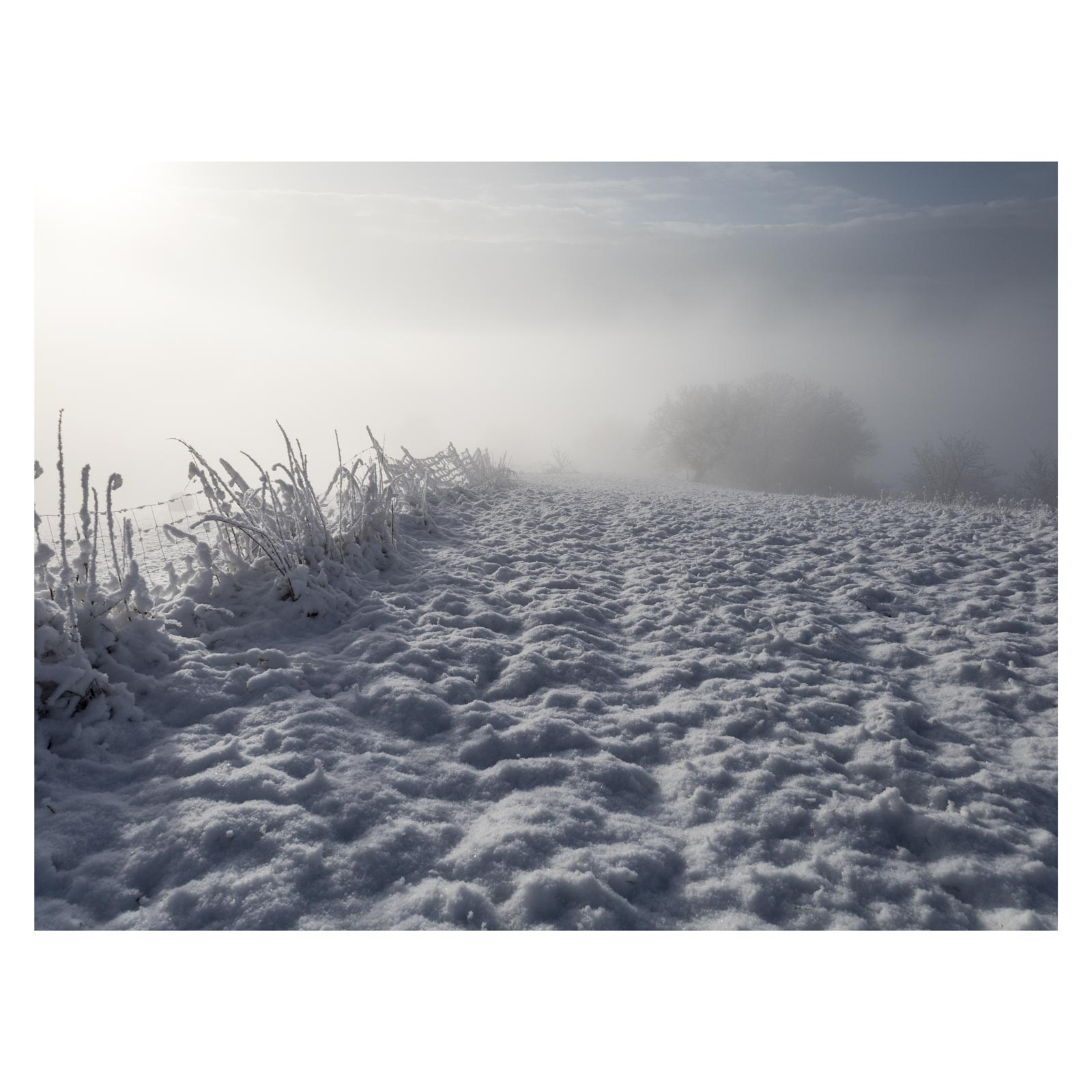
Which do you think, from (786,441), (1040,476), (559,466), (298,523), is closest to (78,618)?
(298,523)

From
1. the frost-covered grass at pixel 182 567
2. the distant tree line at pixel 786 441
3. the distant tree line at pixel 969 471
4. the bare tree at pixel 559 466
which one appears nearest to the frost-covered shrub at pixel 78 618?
the frost-covered grass at pixel 182 567

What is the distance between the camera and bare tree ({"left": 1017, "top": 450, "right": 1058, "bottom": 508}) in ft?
105

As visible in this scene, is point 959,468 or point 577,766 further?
point 959,468

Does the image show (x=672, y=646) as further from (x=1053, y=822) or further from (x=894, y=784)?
(x=1053, y=822)

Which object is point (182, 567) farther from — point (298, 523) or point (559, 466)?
point (559, 466)

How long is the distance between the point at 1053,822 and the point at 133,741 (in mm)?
3816

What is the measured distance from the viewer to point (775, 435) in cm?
3622

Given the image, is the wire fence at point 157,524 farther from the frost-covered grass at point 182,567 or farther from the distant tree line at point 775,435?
the distant tree line at point 775,435

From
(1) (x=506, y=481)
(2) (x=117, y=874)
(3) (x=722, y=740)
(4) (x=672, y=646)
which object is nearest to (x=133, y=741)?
(2) (x=117, y=874)

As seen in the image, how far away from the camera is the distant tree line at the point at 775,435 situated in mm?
35188

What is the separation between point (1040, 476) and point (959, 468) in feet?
17.1

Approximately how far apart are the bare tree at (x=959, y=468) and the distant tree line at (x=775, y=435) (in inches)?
142

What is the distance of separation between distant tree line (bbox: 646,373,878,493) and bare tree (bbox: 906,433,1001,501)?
3.60 meters

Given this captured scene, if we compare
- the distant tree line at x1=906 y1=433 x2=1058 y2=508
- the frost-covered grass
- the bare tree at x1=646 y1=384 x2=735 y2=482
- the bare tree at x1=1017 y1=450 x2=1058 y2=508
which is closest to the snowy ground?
the frost-covered grass
